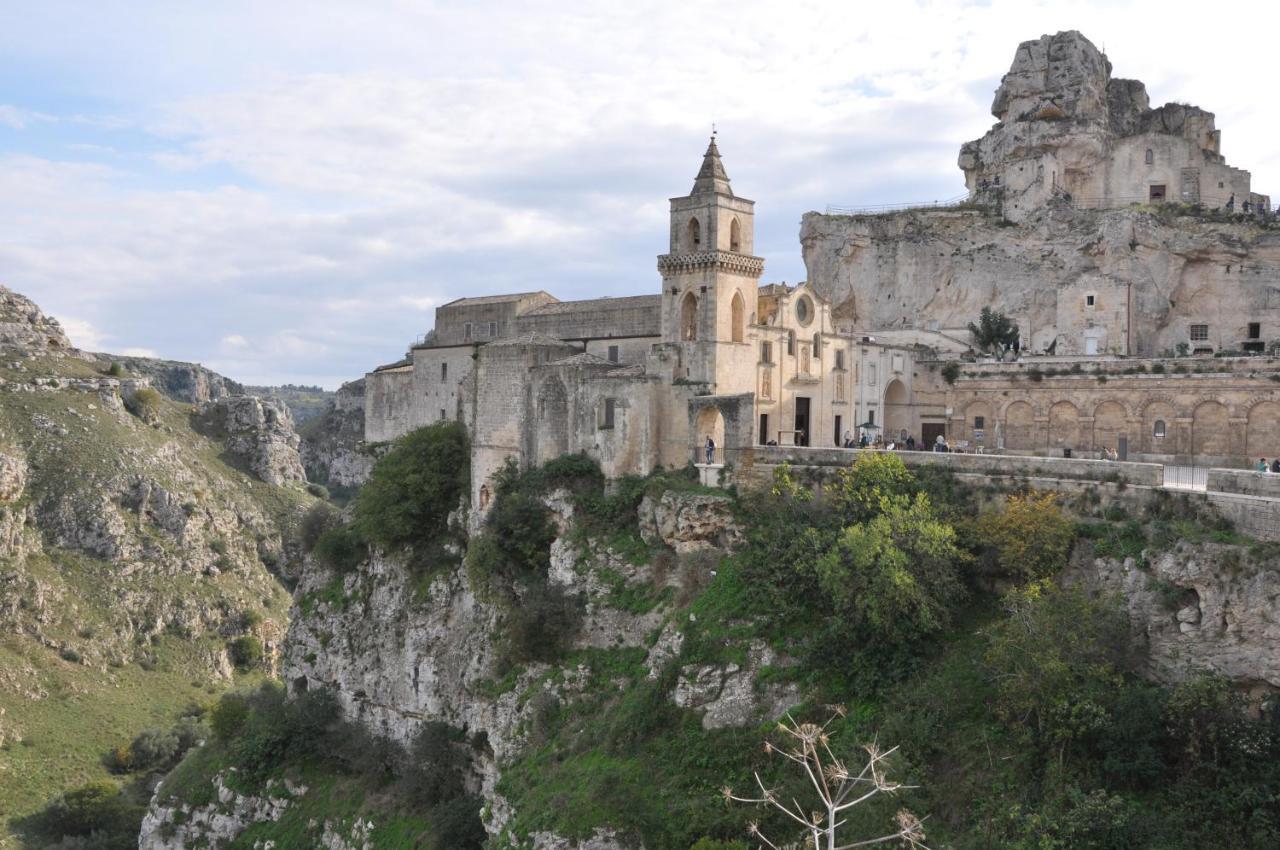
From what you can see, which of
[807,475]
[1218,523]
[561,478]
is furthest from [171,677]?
[1218,523]

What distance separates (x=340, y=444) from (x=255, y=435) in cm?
2442

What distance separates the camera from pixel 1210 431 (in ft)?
113

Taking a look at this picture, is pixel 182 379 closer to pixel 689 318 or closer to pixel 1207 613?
pixel 689 318

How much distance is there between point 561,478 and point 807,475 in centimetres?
828

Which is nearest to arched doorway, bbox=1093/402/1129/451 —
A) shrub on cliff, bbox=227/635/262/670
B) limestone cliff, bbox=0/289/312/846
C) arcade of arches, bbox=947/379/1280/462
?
arcade of arches, bbox=947/379/1280/462

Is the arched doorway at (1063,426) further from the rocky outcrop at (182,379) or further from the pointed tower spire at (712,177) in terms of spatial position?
the rocky outcrop at (182,379)

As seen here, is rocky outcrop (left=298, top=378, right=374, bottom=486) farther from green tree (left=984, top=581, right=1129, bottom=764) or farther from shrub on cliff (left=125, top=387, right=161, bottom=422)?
green tree (left=984, top=581, right=1129, bottom=764)

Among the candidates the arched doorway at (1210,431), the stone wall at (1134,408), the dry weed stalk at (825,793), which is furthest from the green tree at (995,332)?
the dry weed stalk at (825,793)

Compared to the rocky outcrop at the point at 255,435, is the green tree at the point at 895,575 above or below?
below

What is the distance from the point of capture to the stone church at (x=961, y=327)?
34906 millimetres

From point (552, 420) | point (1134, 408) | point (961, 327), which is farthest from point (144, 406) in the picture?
point (1134, 408)

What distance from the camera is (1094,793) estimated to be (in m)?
19.7

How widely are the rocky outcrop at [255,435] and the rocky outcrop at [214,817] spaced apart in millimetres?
51949

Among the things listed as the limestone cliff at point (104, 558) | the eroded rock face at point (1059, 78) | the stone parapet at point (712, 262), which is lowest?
the limestone cliff at point (104, 558)
